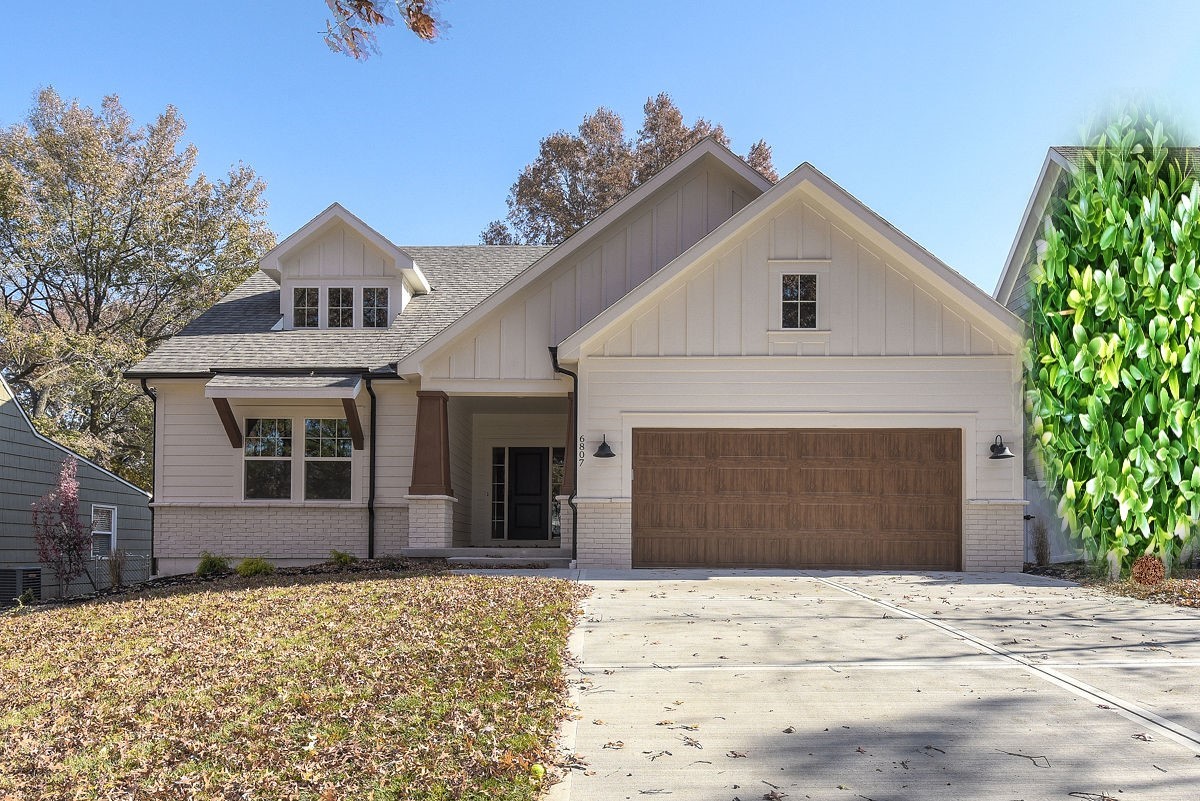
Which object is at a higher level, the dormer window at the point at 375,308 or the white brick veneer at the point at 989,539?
the dormer window at the point at 375,308

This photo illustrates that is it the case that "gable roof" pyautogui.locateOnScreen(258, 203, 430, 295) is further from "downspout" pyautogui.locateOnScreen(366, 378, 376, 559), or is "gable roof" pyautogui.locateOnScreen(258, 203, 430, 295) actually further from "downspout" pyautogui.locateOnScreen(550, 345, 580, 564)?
"downspout" pyautogui.locateOnScreen(550, 345, 580, 564)

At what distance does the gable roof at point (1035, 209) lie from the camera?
14.3 metres

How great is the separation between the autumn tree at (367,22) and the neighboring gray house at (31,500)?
1467 centimetres

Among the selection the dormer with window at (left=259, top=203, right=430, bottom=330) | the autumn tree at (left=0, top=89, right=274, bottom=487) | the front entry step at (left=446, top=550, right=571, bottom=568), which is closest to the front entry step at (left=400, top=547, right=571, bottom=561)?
the front entry step at (left=446, top=550, right=571, bottom=568)

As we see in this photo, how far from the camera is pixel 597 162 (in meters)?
33.7

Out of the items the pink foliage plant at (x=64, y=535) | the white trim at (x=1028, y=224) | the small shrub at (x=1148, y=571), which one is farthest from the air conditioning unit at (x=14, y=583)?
the white trim at (x=1028, y=224)

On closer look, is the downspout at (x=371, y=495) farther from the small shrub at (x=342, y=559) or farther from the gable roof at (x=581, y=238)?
the gable roof at (x=581, y=238)

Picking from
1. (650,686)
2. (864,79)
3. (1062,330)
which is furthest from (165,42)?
(650,686)

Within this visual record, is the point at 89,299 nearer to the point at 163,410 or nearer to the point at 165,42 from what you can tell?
the point at 165,42

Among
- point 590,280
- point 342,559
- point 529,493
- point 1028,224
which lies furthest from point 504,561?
point 1028,224

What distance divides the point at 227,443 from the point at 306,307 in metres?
2.87

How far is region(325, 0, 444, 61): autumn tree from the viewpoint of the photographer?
4938mm

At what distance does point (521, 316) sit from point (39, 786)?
11.4 m

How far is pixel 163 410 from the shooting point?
1620 cm
